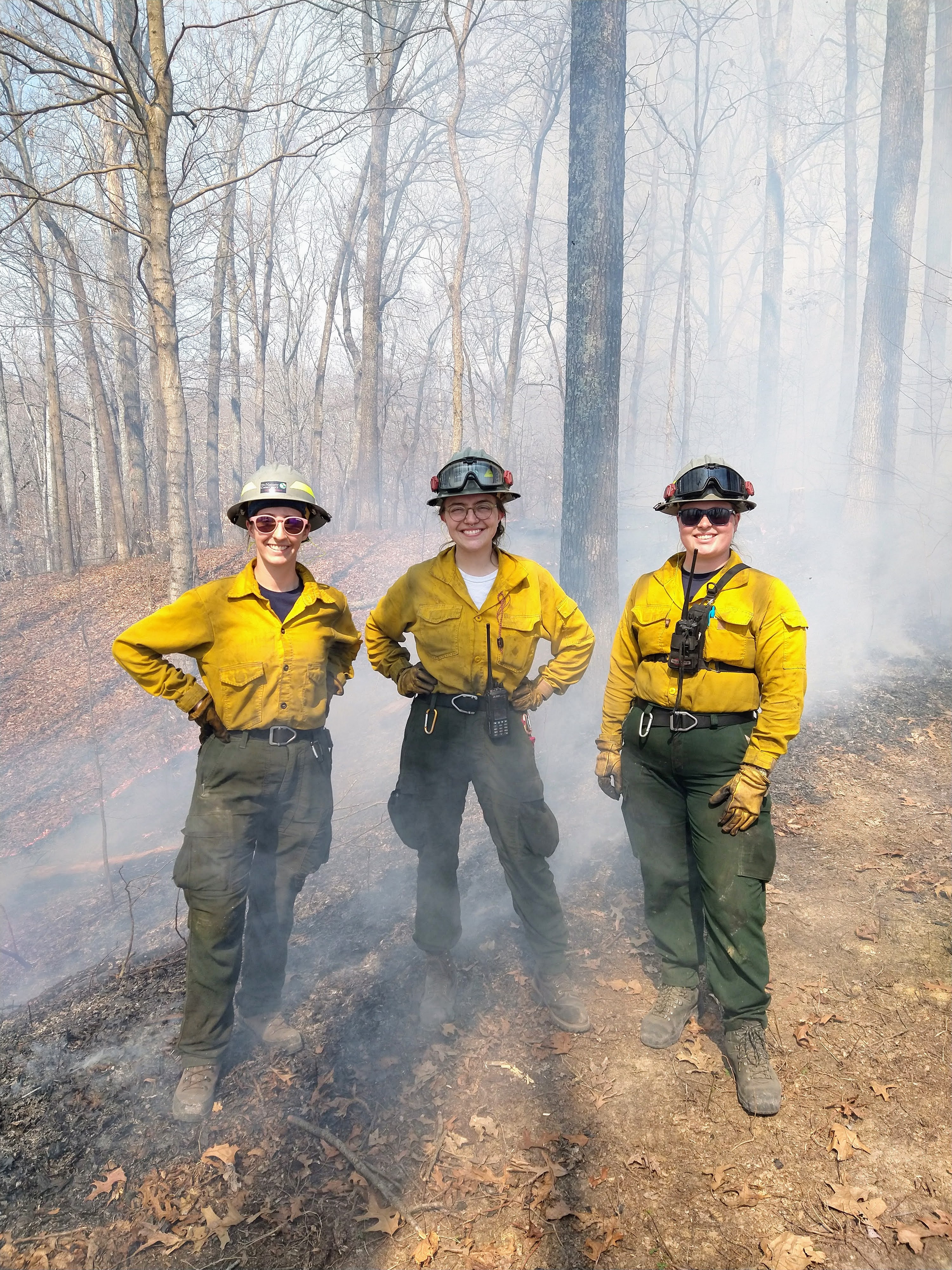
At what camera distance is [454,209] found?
75.8 feet

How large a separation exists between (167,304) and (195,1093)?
23.4 ft

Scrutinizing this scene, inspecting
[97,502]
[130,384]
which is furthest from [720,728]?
[97,502]

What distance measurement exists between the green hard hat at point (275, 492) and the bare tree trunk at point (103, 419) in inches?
509

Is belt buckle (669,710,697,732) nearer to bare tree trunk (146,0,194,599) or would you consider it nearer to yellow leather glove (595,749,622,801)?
yellow leather glove (595,749,622,801)

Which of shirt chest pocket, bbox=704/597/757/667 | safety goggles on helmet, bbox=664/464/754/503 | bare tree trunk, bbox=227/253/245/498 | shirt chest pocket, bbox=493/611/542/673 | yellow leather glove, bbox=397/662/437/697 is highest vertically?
bare tree trunk, bbox=227/253/245/498

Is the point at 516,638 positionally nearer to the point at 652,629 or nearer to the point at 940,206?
the point at 652,629

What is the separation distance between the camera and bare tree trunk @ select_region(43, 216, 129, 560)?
14.2 metres

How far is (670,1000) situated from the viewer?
10.6ft

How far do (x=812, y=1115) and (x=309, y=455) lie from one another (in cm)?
3308

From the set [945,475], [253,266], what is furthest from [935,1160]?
[253,266]

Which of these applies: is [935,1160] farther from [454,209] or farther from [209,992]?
[454,209]

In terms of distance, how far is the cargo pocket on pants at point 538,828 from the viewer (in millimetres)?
3254

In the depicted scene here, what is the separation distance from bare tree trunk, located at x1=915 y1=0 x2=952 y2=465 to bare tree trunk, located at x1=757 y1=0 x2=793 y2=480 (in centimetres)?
373

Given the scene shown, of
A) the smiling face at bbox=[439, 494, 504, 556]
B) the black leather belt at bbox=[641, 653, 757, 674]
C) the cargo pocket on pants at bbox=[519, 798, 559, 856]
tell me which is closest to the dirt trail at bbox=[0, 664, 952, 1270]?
the cargo pocket on pants at bbox=[519, 798, 559, 856]
